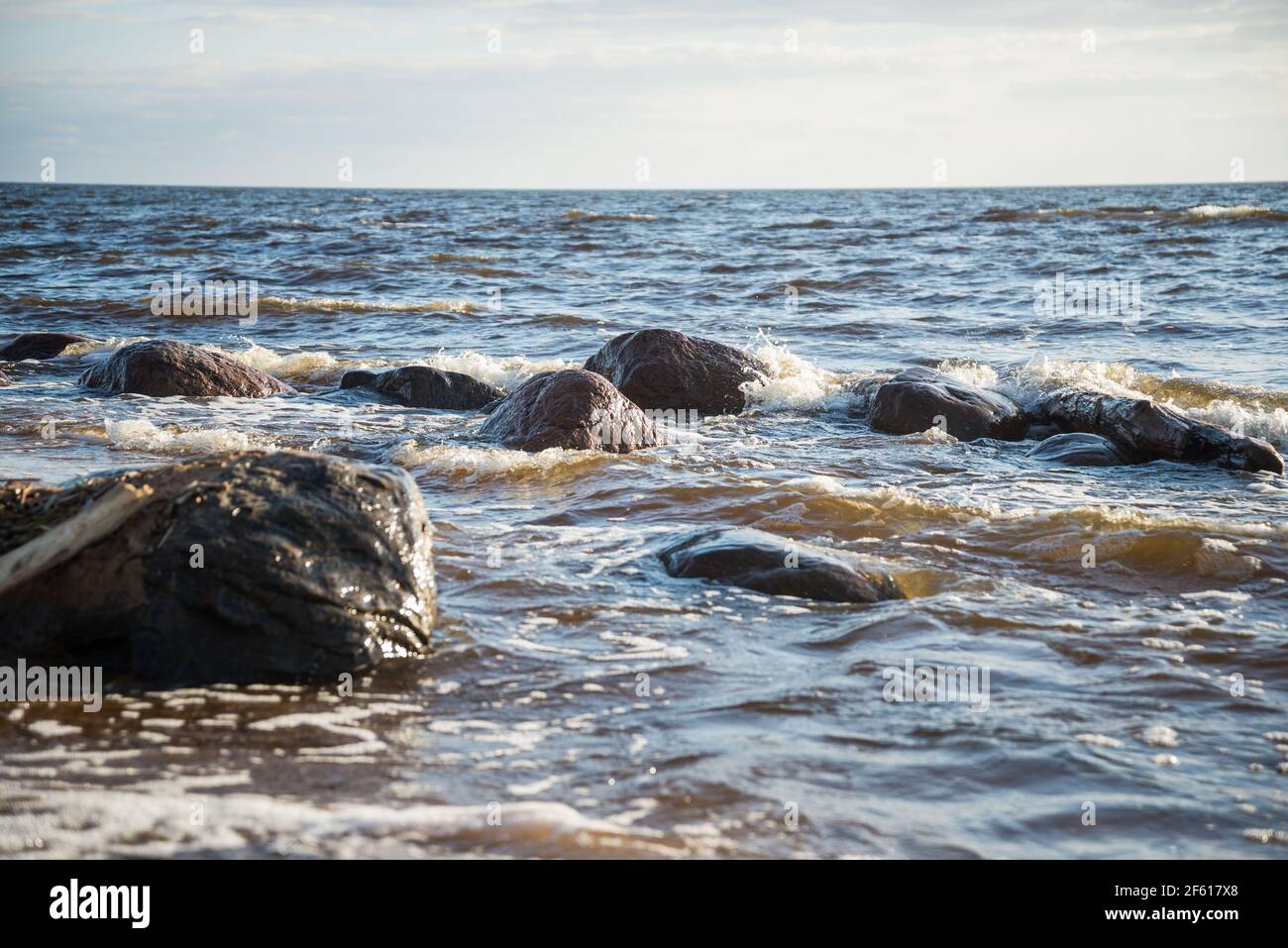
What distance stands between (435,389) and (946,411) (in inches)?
170

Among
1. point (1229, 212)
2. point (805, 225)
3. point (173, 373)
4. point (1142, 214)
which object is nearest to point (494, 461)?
point (173, 373)

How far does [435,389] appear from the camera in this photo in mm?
10078

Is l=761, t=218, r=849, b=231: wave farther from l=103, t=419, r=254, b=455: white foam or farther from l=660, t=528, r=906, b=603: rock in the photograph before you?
l=660, t=528, r=906, b=603: rock

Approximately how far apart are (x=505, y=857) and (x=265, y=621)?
1.42 m

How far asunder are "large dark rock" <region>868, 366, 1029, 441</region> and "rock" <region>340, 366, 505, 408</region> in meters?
3.39

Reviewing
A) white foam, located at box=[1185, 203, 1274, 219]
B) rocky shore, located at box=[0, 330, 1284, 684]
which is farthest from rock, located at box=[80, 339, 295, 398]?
white foam, located at box=[1185, 203, 1274, 219]

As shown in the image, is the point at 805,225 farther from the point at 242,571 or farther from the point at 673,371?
the point at 242,571

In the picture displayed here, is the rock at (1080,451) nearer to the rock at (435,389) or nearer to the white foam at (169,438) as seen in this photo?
the rock at (435,389)

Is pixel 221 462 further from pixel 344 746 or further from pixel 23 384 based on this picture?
pixel 23 384

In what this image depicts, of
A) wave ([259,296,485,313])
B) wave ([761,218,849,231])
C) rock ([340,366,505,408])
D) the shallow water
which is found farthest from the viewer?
wave ([761,218,849,231])

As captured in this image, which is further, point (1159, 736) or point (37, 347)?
point (37, 347)

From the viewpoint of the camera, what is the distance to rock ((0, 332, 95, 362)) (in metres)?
12.2
